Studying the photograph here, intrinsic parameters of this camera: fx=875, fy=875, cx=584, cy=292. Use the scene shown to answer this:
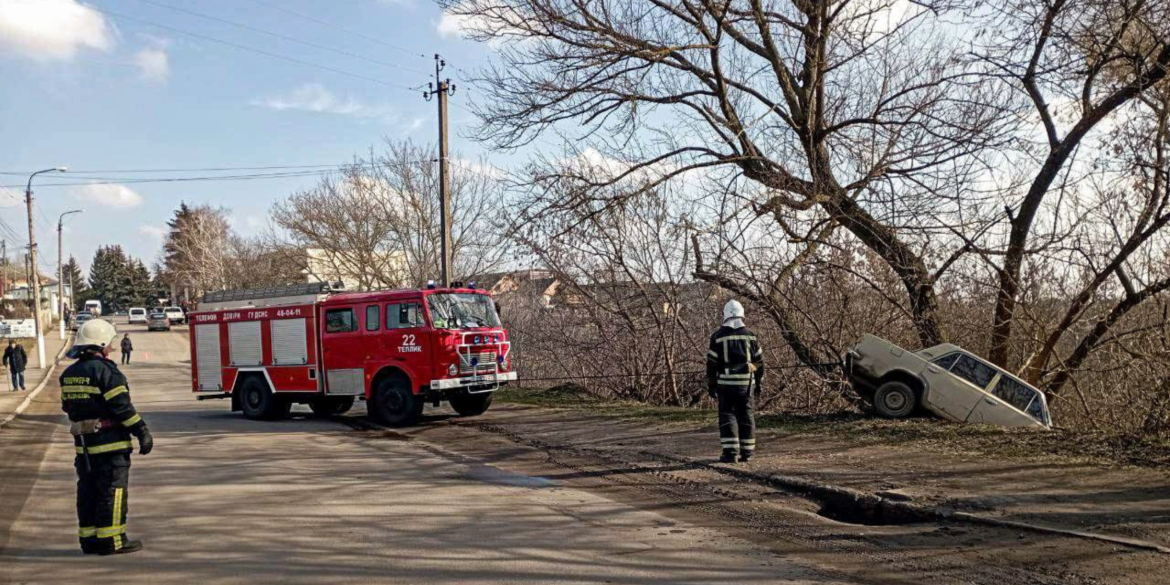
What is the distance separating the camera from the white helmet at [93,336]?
260 inches

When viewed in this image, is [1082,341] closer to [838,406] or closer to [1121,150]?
[1121,150]

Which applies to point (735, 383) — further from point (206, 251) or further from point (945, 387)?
point (206, 251)

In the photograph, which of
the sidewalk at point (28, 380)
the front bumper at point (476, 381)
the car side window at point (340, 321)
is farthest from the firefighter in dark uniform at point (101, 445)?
the sidewalk at point (28, 380)

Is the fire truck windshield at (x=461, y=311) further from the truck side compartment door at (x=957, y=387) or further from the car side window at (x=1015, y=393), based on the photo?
the car side window at (x=1015, y=393)

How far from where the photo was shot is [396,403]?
572 inches

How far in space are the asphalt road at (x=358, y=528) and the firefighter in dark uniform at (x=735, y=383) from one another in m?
1.77

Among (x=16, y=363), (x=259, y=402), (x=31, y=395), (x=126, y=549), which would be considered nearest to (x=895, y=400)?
(x=126, y=549)

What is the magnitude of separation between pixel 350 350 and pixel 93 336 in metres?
8.47

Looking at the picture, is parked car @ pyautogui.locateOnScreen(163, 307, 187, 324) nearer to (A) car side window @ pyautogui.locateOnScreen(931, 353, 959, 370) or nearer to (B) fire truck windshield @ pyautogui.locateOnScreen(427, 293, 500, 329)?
(B) fire truck windshield @ pyautogui.locateOnScreen(427, 293, 500, 329)

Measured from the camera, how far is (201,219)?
61.7 meters

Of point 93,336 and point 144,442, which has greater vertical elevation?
point 93,336

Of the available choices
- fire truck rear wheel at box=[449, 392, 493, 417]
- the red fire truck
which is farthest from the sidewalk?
fire truck rear wheel at box=[449, 392, 493, 417]

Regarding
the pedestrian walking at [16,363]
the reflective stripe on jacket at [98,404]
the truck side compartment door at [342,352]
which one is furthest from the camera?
the pedestrian walking at [16,363]

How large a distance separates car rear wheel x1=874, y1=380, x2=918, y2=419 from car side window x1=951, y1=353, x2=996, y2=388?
26.0 inches
